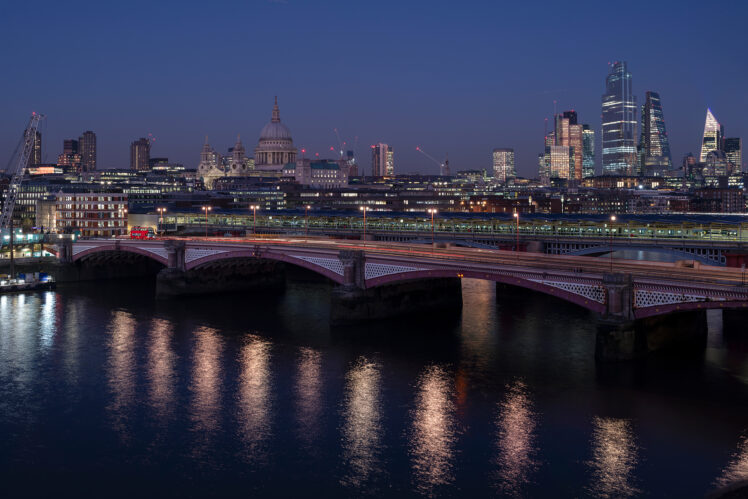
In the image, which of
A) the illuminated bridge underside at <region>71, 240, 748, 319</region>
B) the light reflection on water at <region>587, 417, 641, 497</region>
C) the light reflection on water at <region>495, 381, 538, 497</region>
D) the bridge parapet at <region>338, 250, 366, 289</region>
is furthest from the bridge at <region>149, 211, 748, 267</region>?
the light reflection on water at <region>587, 417, 641, 497</region>

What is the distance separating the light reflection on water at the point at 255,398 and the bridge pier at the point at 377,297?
725 centimetres

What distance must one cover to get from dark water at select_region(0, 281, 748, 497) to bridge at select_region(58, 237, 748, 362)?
394cm

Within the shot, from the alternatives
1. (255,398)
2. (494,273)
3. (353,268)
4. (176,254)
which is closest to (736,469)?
(494,273)

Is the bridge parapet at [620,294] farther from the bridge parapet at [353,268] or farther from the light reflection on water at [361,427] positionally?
the bridge parapet at [353,268]

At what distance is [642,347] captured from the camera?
45938 millimetres

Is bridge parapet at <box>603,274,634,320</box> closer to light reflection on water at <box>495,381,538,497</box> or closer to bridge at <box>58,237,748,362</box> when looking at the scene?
bridge at <box>58,237,748,362</box>

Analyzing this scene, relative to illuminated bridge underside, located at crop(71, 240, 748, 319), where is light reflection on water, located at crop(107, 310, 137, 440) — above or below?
below

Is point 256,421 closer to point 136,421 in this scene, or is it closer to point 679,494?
point 136,421

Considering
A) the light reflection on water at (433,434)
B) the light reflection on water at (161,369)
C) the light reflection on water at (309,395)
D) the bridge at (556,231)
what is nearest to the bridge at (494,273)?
the light reflection on water at (309,395)

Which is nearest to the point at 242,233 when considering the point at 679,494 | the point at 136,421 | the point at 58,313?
the point at 58,313

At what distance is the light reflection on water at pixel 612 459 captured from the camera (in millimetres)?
29672

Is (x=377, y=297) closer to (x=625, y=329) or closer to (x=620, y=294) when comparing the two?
(x=625, y=329)

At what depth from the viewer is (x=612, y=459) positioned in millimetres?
32406

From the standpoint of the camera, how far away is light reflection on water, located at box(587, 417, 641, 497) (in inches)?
1168
